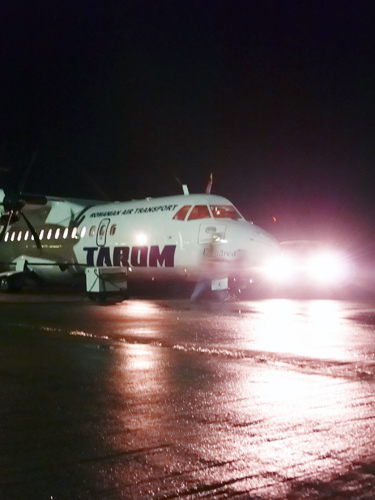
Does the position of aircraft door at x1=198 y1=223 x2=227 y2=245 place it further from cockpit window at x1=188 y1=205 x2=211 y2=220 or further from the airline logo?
the airline logo

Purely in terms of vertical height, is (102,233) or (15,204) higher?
(15,204)

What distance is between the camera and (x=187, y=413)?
265 inches

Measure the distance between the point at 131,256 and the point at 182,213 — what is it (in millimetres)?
2520

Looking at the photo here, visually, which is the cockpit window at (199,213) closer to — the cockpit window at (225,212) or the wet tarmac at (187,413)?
the cockpit window at (225,212)

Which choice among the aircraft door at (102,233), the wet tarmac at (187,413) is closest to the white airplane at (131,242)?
the aircraft door at (102,233)

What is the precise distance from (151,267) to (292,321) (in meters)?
8.70

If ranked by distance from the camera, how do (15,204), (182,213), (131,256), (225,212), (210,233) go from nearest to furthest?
(210,233) < (225,212) < (182,213) < (131,256) < (15,204)

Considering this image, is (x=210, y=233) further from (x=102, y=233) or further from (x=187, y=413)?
(x=187, y=413)

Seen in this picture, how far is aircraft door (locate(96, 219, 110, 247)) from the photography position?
25.4 meters

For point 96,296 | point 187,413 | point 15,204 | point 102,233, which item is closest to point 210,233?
point 96,296

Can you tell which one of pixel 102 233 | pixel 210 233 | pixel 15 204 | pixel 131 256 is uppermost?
pixel 15 204

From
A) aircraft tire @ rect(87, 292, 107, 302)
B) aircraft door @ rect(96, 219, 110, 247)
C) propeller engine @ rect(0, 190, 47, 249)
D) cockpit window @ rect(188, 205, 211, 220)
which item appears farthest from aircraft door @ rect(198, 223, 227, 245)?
propeller engine @ rect(0, 190, 47, 249)

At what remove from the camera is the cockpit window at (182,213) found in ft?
76.0

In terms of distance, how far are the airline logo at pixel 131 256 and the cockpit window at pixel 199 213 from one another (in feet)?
4.17
